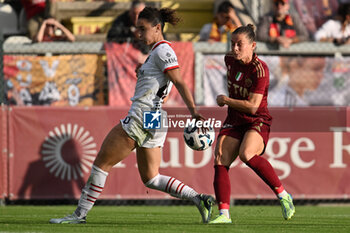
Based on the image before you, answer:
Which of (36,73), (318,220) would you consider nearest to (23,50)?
(36,73)

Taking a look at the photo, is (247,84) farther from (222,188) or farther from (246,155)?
(222,188)

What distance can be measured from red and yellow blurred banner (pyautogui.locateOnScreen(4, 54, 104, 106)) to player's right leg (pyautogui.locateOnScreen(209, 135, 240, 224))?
505 cm

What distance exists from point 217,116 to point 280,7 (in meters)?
2.91

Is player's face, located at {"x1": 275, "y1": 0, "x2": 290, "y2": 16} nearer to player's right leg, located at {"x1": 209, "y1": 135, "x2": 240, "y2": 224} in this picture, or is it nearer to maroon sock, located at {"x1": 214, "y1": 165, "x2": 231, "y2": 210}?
player's right leg, located at {"x1": 209, "y1": 135, "x2": 240, "y2": 224}

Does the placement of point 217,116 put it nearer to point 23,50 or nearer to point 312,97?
point 312,97

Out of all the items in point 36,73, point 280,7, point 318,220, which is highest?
point 280,7

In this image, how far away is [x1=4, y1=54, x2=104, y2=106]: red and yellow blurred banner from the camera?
484 inches

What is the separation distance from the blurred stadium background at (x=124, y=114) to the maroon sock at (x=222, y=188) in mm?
3853

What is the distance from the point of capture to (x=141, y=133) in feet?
23.7

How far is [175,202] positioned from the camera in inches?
486

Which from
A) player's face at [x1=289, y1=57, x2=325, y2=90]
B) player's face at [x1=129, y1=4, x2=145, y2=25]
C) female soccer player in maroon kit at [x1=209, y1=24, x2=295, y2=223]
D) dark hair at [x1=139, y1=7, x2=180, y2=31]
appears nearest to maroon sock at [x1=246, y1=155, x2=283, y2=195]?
female soccer player in maroon kit at [x1=209, y1=24, x2=295, y2=223]

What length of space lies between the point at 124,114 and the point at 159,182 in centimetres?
443

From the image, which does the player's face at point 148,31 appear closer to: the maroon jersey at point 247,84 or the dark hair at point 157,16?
the dark hair at point 157,16

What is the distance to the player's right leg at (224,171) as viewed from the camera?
749cm
